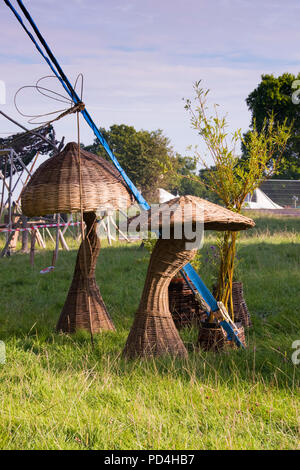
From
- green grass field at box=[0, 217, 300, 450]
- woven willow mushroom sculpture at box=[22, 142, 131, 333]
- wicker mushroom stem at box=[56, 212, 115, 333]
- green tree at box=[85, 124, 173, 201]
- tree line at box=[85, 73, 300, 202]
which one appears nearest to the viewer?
green grass field at box=[0, 217, 300, 450]

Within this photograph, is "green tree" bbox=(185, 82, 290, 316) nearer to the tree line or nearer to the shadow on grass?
the shadow on grass

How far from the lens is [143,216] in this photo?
3.72m

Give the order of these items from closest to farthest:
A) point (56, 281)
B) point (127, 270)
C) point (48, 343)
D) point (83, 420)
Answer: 1. point (83, 420)
2. point (48, 343)
3. point (56, 281)
4. point (127, 270)

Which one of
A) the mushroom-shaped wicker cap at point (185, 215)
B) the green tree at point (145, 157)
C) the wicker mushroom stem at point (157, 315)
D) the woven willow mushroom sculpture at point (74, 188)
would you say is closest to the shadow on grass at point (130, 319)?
the wicker mushroom stem at point (157, 315)

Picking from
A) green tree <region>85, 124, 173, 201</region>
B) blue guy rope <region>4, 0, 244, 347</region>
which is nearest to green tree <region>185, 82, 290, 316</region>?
blue guy rope <region>4, 0, 244, 347</region>

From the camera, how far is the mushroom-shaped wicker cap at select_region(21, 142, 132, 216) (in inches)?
→ 173

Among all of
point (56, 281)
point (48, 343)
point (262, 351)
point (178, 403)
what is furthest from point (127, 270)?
point (178, 403)

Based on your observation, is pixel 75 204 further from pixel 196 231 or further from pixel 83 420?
pixel 83 420

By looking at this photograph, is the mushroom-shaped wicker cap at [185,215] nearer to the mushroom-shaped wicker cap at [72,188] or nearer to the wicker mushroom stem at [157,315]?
the wicker mushroom stem at [157,315]

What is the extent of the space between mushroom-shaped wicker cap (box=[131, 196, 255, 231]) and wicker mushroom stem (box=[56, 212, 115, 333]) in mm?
1562

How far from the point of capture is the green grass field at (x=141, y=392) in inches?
109

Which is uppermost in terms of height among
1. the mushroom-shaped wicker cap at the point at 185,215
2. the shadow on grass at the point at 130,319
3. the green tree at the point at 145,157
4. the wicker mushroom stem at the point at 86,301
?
the green tree at the point at 145,157

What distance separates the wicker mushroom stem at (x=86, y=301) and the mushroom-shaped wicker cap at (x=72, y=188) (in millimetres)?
734

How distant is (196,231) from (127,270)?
5494 millimetres
